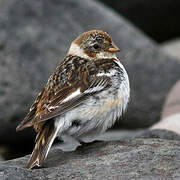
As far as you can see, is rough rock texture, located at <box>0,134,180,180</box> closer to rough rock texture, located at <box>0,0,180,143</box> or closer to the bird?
the bird

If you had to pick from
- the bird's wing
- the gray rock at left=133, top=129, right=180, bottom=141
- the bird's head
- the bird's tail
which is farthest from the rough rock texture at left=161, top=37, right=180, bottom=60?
the bird's tail

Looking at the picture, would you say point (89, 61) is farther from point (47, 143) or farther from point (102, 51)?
point (47, 143)

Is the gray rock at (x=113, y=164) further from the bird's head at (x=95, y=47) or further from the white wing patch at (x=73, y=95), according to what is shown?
the bird's head at (x=95, y=47)

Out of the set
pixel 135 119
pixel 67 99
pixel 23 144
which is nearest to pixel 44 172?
pixel 67 99

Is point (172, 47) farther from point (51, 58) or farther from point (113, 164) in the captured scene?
point (113, 164)

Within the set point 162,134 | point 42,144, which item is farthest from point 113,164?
point 162,134

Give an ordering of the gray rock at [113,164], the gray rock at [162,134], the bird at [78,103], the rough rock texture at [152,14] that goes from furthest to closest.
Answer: the rough rock texture at [152,14] < the gray rock at [162,134] < the bird at [78,103] < the gray rock at [113,164]

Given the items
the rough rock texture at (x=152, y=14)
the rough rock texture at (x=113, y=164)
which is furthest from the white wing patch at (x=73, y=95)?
the rough rock texture at (x=152, y=14)
